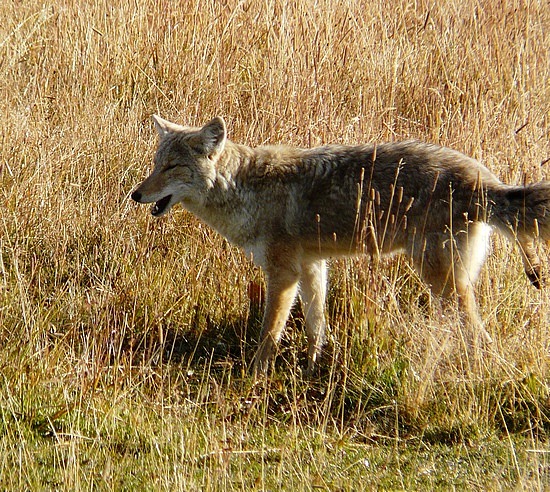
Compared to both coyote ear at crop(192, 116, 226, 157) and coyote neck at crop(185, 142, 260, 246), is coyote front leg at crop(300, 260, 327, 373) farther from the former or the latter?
coyote ear at crop(192, 116, 226, 157)

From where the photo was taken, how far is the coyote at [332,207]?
4.46 m

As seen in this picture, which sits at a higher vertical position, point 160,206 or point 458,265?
point 160,206

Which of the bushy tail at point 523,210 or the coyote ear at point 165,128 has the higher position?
the coyote ear at point 165,128

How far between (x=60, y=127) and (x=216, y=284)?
229cm

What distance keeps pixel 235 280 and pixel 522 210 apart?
1.83 m

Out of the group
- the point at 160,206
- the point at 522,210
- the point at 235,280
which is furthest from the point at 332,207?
the point at 522,210

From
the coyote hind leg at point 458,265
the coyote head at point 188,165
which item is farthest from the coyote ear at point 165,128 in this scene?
the coyote hind leg at point 458,265

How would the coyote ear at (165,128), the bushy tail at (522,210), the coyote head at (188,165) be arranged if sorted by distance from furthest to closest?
1. the coyote ear at (165,128)
2. the coyote head at (188,165)
3. the bushy tail at (522,210)

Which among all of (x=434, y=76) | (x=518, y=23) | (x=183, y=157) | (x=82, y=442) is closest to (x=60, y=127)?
(x=183, y=157)

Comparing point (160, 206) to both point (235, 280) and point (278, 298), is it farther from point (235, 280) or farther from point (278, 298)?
point (278, 298)

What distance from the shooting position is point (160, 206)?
4.96 metres

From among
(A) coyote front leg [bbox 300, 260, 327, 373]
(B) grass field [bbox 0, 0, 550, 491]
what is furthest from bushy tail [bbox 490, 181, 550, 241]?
(A) coyote front leg [bbox 300, 260, 327, 373]

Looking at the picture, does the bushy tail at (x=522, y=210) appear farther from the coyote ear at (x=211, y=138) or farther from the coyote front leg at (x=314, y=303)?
the coyote ear at (x=211, y=138)

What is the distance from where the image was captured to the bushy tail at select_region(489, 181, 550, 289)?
14.1 ft
